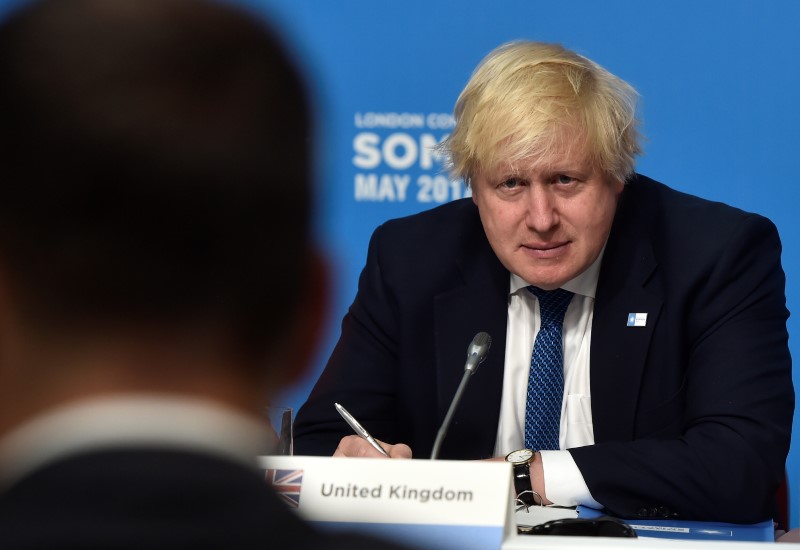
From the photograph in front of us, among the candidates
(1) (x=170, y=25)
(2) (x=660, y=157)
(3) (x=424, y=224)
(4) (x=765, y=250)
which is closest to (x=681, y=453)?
(4) (x=765, y=250)

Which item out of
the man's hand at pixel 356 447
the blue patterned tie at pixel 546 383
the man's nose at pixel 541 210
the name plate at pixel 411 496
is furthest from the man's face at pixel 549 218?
the name plate at pixel 411 496

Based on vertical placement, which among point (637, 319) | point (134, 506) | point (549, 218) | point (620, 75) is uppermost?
point (620, 75)

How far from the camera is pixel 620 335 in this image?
278cm

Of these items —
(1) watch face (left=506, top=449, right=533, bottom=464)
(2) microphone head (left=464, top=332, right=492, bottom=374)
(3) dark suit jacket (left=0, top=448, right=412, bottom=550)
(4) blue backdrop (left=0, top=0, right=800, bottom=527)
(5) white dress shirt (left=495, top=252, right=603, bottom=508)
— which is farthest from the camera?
(4) blue backdrop (left=0, top=0, right=800, bottom=527)

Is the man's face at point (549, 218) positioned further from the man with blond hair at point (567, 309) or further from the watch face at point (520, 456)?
the watch face at point (520, 456)

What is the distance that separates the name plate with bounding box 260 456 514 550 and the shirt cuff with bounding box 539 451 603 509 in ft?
3.29

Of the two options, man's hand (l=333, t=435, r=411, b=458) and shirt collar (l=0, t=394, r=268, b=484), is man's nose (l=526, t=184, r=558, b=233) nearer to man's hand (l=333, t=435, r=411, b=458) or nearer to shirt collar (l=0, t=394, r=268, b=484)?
man's hand (l=333, t=435, r=411, b=458)

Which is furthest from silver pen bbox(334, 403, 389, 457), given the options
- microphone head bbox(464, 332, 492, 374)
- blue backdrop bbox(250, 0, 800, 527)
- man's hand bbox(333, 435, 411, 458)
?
blue backdrop bbox(250, 0, 800, 527)

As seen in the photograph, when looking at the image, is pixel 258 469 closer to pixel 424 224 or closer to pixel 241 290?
pixel 241 290

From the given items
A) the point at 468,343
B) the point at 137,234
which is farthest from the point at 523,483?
the point at 137,234

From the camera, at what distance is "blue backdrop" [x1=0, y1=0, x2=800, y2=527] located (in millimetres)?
3895

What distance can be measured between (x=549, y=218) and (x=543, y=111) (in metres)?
0.25

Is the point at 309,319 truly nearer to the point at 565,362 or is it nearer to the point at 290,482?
the point at 290,482

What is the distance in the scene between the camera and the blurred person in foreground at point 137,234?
642 millimetres
